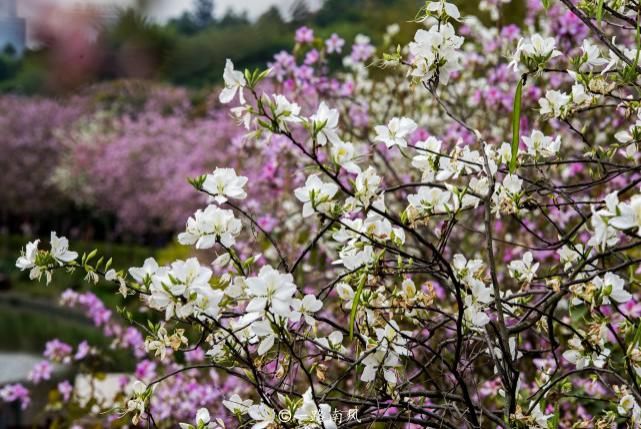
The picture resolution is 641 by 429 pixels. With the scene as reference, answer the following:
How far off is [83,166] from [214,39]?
13585 millimetres

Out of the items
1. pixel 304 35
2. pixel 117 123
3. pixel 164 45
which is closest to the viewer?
pixel 304 35

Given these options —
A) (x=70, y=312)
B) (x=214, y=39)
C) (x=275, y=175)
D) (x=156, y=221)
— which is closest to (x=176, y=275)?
(x=275, y=175)

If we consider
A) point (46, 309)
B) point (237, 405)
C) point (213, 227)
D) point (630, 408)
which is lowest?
point (46, 309)

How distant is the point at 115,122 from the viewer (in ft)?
68.2

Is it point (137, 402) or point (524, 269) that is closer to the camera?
point (137, 402)

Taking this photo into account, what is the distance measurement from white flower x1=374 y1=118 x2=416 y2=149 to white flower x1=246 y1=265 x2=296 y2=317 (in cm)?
41

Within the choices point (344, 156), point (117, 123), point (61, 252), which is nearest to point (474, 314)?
point (344, 156)

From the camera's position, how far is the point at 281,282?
1186 mm

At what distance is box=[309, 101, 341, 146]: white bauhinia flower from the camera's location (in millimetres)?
1359

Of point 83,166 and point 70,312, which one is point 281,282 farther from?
point 83,166

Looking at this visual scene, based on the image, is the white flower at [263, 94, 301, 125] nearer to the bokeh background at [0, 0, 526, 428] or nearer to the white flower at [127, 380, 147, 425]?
the white flower at [127, 380, 147, 425]

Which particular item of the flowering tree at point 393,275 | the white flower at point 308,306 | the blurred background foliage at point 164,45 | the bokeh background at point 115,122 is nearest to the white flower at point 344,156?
the flowering tree at point 393,275

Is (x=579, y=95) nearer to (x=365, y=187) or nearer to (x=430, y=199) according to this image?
(x=430, y=199)

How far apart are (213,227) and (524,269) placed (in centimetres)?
68
